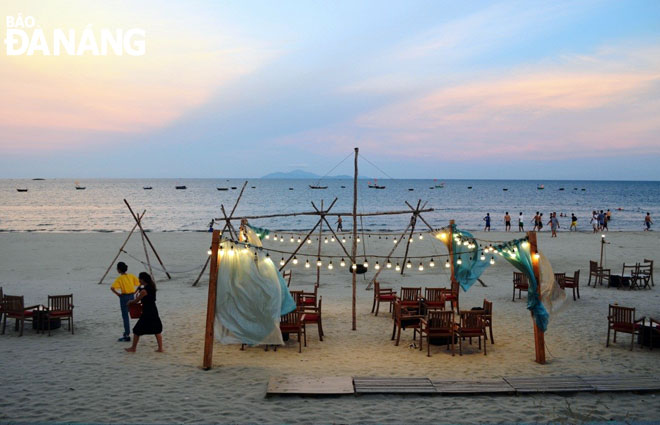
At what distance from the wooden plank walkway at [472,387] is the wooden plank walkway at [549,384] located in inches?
6.1

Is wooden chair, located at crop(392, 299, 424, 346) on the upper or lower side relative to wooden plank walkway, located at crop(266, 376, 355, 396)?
upper

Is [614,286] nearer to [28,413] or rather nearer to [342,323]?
[342,323]

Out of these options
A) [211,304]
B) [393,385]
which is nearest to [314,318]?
[211,304]

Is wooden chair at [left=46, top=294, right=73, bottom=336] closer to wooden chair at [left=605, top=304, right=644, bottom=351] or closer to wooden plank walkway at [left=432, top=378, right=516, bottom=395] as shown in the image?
wooden plank walkway at [left=432, top=378, right=516, bottom=395]

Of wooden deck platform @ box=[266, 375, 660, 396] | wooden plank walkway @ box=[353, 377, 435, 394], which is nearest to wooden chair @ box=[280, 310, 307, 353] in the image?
wooden deck platform @ box=[266, 375, 660, 396]

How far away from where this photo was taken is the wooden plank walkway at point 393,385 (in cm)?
771

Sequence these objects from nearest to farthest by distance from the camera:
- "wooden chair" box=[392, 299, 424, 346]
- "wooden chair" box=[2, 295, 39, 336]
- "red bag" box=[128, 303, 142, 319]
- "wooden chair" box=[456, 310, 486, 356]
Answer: "wooden chair" box=[456, 310, 486, 356]
"red bag" box=[128, 303, 142, 319]
"wooden chair" box=[392, 299, 424, 346]
"wooden chair" box=[2, 295, 39, 336]

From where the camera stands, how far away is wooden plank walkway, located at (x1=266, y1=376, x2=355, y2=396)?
7641 mm

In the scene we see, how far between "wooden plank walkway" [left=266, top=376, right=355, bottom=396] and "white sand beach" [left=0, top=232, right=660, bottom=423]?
14 centimetres

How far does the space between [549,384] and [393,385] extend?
8.15ft

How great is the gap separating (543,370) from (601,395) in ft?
5.08

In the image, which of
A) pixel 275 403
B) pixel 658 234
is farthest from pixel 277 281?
pixel 658 234

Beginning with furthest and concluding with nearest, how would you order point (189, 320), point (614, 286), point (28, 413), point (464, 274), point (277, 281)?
point (614, 286) < point (464, 274) < point (189, 320) < point (277, 281) < point (28, 413)

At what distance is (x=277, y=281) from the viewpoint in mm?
10047
